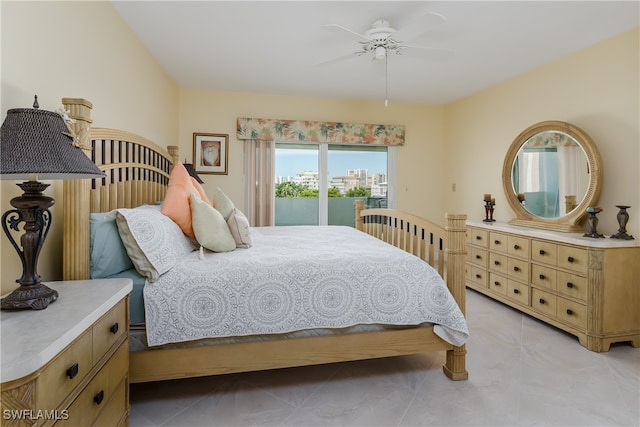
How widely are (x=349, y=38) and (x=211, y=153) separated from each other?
95.2 inches

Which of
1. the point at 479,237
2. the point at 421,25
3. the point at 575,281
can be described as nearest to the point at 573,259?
the point at 575,281

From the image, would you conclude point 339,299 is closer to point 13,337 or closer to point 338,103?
point 13,337

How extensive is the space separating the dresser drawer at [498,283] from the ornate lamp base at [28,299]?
359cm

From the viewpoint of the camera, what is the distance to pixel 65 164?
1.10 meters

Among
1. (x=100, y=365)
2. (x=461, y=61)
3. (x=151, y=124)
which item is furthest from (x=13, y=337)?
(x=461, y=61)

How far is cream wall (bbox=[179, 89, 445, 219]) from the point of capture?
446 cm

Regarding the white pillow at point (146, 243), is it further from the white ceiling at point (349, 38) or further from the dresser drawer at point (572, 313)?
the dresser drawer at point (572, 313)

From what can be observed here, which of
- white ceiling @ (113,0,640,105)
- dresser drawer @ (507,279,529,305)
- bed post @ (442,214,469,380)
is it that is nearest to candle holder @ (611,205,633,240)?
dresser drawer @ (507,279,529,305)

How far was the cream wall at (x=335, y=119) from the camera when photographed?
4465mm

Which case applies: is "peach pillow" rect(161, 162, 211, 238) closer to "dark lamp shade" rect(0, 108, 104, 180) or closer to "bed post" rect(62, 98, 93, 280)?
"bed post" rect(62, 98, 93, 280)

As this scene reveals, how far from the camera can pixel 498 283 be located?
11.5 feet

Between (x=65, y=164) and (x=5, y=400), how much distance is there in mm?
674

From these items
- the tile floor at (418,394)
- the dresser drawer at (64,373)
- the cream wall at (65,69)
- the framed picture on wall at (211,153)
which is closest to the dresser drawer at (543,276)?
the tile floor at (418,394)

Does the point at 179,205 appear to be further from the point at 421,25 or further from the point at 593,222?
the point at 593,222
